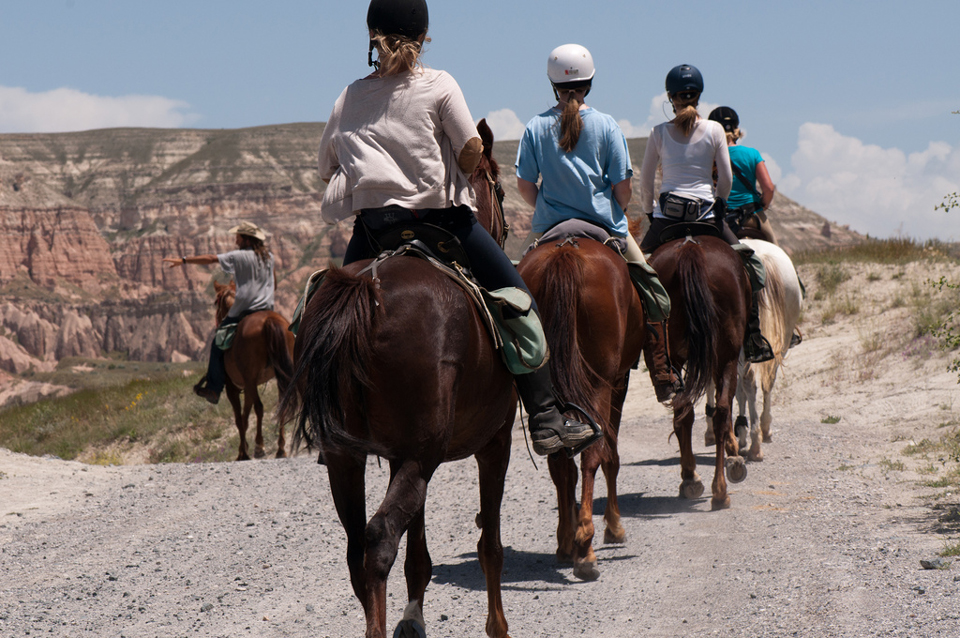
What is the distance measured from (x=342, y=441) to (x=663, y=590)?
2.52 metres

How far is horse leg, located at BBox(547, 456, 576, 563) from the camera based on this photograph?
561cm

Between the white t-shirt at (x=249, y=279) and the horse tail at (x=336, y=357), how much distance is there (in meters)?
9.31

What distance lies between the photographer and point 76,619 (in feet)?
16.8

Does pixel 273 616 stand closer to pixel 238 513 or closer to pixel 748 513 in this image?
pixel 238 513

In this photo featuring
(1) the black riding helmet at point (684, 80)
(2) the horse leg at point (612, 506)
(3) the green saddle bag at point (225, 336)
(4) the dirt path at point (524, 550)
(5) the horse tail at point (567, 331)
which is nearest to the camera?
(4) the dirt path at point (524, 550)

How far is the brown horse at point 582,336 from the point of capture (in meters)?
5.34

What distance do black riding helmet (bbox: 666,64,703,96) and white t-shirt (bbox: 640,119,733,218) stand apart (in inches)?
11.6

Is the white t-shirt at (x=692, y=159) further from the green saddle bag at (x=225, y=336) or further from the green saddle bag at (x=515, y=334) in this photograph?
the green saddle bag at (x=225, y=336)

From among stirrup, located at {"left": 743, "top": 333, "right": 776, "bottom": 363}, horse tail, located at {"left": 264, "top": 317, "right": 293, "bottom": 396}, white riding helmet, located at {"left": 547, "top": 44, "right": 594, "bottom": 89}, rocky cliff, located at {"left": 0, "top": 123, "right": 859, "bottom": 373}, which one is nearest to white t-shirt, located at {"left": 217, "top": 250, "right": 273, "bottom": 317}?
horse tail, located at {"left": 264, "top": 317, "right": 293, "bottom": 396}

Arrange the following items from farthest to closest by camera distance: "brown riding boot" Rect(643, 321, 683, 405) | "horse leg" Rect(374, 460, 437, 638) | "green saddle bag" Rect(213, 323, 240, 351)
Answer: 1. "green saddle bag" Rect(213, 323, 240, 351)
2. "brown riding boot" Rect(643, 321, 683, 405)
3. "horse leg" Rect(374, 460, 437, 638)

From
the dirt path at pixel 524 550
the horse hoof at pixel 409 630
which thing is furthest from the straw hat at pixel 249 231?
the horse hoof at pixel 409 630

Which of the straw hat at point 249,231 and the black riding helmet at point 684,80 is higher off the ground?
the black riding helmet at point 684,80

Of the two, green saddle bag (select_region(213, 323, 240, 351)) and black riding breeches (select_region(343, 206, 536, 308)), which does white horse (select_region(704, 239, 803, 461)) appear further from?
green saddle bag (select_region(213, 323, 240, 351))

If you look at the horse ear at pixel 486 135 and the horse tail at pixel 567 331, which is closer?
the horse ear at pixel 486 135
